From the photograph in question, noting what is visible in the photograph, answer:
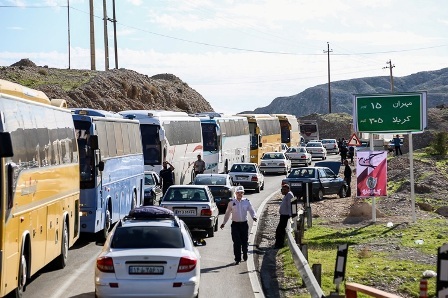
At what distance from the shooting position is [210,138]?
171 feet

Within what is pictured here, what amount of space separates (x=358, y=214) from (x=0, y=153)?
71.5 feet

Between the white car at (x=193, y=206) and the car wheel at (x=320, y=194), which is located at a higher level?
the white car at (x=193, y=206)

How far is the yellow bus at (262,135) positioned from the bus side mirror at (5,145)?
182 ft

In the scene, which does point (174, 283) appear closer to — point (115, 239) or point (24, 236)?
point (115, 239)

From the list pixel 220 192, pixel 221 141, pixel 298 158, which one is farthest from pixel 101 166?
pixel 298 158

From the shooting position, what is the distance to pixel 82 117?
2414 centimetres

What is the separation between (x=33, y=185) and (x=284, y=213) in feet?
29.1

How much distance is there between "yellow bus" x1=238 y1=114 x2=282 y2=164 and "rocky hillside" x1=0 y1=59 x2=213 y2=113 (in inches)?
495

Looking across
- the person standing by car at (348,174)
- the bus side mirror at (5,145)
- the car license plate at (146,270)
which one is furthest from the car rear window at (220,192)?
the bus side mirror at (5,145)

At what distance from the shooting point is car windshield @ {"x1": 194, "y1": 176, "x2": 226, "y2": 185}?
33.6 m

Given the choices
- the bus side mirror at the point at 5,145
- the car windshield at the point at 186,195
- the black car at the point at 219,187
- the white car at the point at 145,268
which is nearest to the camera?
the bus side mirror at the point at 5,145

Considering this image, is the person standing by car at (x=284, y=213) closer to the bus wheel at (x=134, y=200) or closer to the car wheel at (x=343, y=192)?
the bus wheel at (x=134, y=200)

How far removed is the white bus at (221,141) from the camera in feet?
170

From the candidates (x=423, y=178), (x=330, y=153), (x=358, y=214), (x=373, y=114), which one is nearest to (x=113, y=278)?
(x=373, y=114)
